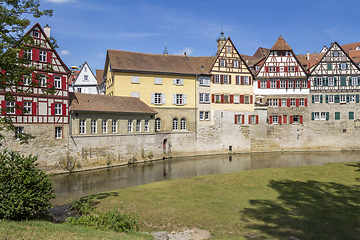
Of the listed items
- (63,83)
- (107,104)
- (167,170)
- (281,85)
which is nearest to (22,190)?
(63,83)

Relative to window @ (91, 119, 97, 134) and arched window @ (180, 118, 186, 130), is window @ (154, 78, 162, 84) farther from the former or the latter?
window @ (91, 119, 97, 134)

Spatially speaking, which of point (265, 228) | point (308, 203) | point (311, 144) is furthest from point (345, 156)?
point (265, 228)

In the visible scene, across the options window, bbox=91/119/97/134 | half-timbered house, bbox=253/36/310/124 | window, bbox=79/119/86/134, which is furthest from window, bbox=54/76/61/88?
half-timbered house, bbox=253/36/310/124

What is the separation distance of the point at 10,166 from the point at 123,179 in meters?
14.5

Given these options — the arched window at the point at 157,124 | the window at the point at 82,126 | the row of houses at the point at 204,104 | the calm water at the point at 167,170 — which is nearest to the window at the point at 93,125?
the row of houses at the point at 204,104

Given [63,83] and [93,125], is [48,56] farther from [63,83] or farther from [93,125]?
[93,125]

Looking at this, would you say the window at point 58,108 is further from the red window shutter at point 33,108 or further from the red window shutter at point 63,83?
the red window shutter at point 33,108

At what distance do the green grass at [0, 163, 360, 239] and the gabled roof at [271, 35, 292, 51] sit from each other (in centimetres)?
2649

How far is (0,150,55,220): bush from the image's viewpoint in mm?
9578

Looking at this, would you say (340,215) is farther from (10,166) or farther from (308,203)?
(10,166)

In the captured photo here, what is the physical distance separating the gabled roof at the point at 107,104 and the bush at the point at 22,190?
1759 cm

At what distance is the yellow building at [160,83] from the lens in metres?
35.6

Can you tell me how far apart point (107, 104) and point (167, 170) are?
9.78m

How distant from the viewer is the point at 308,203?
47.0ft
